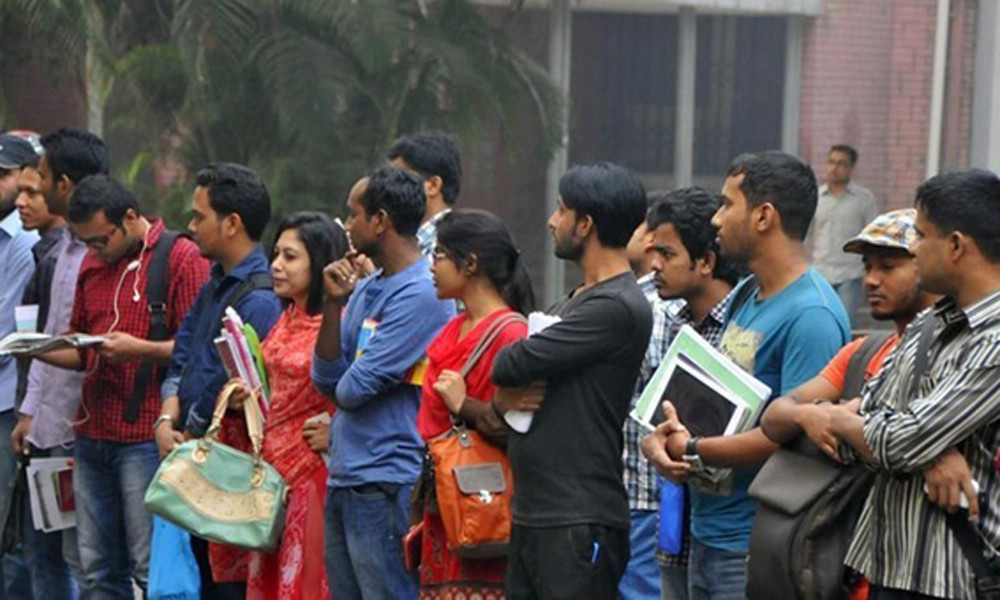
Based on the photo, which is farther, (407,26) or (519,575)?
(407,26)

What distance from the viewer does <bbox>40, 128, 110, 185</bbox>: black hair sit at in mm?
7996

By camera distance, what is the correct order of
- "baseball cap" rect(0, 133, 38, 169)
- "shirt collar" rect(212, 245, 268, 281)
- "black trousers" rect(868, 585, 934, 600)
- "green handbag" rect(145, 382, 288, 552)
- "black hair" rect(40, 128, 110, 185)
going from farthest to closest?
"baseball cap" rect(0, 133, 38, 169) < "black hair" rect(40, 128, 110, 185) < "shirt collar" rect(212, 245, 268, 281) < "green handbag" rect(145, 382, 288, 552) < "black trousers" rect(868, 585, 934, 600)

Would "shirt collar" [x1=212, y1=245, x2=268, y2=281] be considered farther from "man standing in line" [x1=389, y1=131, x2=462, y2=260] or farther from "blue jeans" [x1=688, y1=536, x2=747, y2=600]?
"blue jeans" [x1=688, y1=536, x2=747, y2=600]

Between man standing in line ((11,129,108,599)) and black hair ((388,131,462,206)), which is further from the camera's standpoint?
man standing in line ((11,129,108,599))

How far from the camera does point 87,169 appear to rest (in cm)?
805

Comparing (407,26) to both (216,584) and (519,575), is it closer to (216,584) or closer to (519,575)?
(216,584)

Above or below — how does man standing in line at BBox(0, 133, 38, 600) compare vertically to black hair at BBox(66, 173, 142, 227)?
below

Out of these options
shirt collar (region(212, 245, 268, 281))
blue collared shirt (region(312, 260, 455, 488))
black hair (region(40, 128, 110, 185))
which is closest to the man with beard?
blue collared shirt (region(312, 260, 455, 488))

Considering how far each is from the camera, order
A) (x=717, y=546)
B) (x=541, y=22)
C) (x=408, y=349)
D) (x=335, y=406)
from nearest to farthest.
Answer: (x=717, y=546) → (x=408, y=349) → (x=335, y=406) → (x=541, y=22)

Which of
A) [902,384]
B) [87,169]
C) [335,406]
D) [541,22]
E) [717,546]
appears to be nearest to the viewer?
[902,384]

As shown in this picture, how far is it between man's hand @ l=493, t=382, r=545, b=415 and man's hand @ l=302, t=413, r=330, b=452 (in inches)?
49.0

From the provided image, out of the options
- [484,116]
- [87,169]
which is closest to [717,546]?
[87,169]

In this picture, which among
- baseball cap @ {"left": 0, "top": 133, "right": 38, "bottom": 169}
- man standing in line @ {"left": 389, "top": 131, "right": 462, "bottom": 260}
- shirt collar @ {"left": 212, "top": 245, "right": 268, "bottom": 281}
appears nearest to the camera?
shirt collar @ {"left": 212, "top": 245, "right": 268, "bottom": 281}

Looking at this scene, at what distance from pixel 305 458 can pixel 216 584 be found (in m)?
0.72
